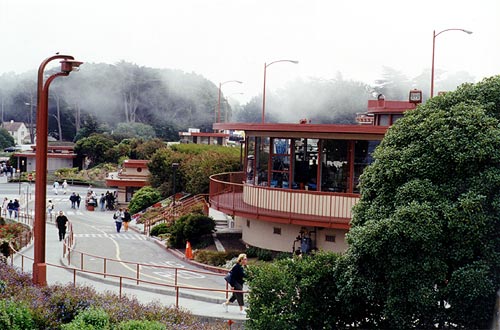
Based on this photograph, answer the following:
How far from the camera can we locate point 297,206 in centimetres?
2444

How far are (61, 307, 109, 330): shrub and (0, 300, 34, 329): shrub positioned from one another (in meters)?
0.97

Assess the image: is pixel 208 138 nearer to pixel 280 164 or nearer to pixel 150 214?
pixel 150 214

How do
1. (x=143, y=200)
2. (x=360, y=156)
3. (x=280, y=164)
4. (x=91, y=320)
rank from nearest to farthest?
(x=91, y=320) → (x=360, y=156) → (x=280, y=164) → (x=143, y=200)

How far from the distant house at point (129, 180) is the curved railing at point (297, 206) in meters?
32.8

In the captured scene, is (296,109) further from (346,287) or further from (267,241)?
(346,287)

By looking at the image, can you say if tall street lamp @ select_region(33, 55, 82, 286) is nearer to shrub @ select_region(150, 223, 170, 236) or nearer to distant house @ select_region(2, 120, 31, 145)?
shrub @ select_region(150, 223, 170, 236)

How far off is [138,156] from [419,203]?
67715mm

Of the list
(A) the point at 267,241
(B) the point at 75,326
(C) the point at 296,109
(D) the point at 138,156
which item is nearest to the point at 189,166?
(A) the point at 267,241

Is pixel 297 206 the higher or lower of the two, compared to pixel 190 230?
higher

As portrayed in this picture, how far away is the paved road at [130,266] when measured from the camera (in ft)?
58.6

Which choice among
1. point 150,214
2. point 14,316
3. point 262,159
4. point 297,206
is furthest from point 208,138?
point 14,316

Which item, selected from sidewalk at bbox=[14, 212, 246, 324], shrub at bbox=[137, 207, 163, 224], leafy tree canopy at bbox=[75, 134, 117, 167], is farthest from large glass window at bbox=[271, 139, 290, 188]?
leafy tree canopy at bbox=[75, 134, 117, 167]

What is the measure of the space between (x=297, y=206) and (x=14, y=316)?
13.1m

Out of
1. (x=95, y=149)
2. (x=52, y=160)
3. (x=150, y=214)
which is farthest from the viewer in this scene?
(x=52, y=160)
